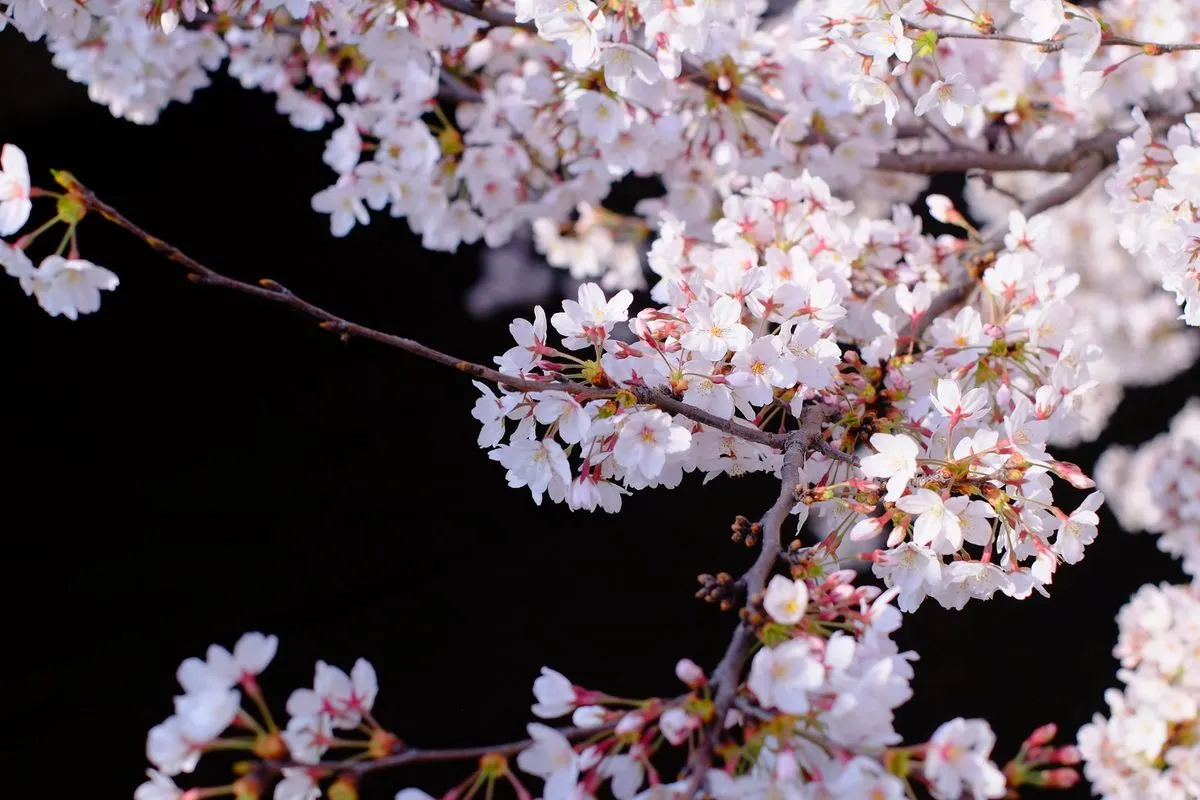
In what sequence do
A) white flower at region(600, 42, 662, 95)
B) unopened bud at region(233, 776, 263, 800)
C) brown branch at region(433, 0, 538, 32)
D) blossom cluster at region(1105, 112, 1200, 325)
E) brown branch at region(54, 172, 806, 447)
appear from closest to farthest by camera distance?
unopened bud at region(233, 776, 263, 800) < brown branch at region(54, 172, 806, 447) < blossom cluster at region(1105, 112, 1200, 325) < white flower at region(600, 42, 662, 95) < brown branch at region(433, 0, 538, 32)

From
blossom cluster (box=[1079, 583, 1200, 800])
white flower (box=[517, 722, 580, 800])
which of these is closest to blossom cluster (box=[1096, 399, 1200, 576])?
blossom cluster (box=[1079, 583, 1200, 800])

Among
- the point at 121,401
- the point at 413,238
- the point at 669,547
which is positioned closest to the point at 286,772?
the point at 669,547

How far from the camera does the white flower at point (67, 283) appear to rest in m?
0.85

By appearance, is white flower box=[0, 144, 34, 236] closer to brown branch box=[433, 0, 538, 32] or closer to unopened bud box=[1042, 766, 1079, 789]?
brown branch box=[433, 0, 538, 32]

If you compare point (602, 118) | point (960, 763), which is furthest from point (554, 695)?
point (602, 118)

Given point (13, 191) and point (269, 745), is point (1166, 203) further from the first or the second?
point (13, 191)

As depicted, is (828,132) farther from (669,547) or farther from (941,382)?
(669,547)

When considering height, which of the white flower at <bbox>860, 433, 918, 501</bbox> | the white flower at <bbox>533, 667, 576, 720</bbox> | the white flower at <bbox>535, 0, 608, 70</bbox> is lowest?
the white flower at <bbox>860, 433, 918, 501</bbox>

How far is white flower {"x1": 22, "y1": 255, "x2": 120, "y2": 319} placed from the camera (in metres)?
0.85

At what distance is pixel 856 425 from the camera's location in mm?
945

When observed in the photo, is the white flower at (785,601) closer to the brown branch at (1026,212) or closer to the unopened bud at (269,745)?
the unopened bud at (269,745)

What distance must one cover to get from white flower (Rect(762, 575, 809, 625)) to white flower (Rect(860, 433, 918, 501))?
151 millimetres

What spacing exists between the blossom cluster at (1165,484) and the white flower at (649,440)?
4.71 ft

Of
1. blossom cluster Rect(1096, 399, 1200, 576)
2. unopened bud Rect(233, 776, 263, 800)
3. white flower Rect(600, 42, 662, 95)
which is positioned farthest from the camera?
blossom cluster Rect(1096, 399, 1200, 576)
